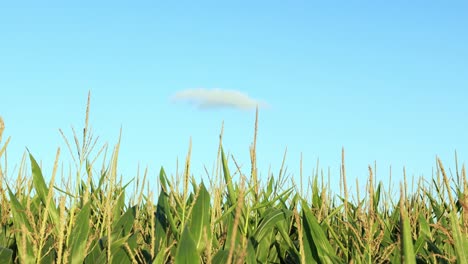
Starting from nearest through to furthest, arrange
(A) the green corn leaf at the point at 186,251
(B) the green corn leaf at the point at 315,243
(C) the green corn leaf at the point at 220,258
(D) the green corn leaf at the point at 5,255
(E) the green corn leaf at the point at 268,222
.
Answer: (A) the green corn leaf at the point at 186,251 < (C) the green corn leaf at the point at 220,258 < (D) the green corn leaf at the point at 5,255 < (B) the green corn leaf at the point at 315,243 < (E) the green corn leaf at the point at 268,222

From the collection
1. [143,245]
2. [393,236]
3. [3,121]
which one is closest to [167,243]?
[143,245]

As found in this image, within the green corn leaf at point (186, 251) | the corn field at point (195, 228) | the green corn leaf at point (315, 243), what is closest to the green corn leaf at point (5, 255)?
the corn field at point (195, 228)

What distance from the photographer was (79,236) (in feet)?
8.94

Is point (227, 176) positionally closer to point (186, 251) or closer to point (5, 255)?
point (5, 255)

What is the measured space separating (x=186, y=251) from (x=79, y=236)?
1.06m

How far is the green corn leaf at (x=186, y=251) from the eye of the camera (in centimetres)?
181

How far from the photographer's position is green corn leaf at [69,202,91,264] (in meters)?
2.68

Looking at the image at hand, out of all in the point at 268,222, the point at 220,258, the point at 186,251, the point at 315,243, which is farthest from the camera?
the point at 268,222

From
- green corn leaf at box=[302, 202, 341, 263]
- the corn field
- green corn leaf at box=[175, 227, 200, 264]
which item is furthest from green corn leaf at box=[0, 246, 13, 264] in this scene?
green corn leaf at box=[302, 202, 341, 263]

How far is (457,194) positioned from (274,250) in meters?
1.91

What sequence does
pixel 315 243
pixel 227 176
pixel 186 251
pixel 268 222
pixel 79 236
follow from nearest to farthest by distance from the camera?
pixel 186 251, pixel 79 236, pixel 315 243, pixel 268 222, pixel 227 176

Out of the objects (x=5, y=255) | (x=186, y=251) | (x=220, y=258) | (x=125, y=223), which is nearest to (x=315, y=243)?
(x=220, y=258)

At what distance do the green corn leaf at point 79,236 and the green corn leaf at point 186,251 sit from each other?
100cm

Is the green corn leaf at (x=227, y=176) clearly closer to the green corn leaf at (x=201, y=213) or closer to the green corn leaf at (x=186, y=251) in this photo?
the green corn leaf at (x=201, y=213)
